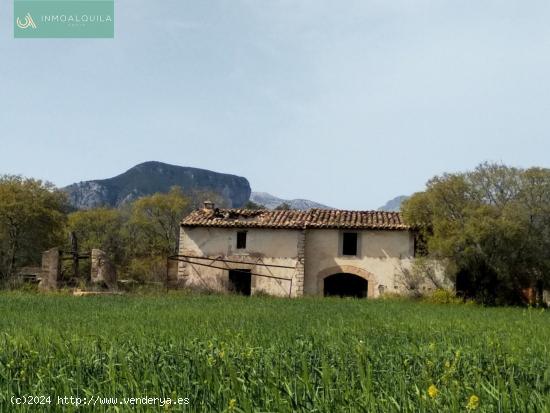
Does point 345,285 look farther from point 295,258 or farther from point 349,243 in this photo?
point 295,258

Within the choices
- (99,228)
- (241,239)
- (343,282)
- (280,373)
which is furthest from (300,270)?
(99,228)

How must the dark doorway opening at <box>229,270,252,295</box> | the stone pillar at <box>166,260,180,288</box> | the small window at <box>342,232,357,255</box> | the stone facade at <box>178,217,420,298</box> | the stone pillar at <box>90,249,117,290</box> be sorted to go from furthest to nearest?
1. the dark doorway opening at <box>229,270,252,295</box>
2. the small window at <box>342,232,357,255</box>
3. the stone pillar at <box>166,260,180,288</box>
4. the stone facade at <box>178,217,420,298</box>
5. the stone pillar at <box>90,249,117,290</box>

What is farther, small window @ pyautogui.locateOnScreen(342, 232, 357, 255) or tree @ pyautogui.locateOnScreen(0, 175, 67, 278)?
tree @ pyautogui.locateOnScreen(0, 175, 67, 278)

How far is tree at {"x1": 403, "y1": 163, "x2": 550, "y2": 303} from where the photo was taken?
22.3 meters

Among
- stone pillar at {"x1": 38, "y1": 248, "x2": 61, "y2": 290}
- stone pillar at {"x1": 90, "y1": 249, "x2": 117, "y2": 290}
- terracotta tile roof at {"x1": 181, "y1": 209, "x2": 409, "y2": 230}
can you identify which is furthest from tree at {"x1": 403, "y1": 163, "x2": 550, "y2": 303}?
stone pillar at {"x1": 38, "y1": 248, "x2": 61, "y2": 290}

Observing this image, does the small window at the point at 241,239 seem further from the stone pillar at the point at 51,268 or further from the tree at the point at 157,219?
the tree at the point at 157,219

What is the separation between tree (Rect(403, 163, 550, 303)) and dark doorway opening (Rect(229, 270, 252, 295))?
846 cm

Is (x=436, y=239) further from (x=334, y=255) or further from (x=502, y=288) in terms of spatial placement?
(x=334, y=255)

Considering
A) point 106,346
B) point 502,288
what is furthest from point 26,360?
point 502,288

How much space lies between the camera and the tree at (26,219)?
3450 centimetres

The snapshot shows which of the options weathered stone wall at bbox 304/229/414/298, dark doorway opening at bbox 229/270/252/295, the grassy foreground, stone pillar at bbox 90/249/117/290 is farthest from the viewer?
dark doorway opening at bbox 229/270/252/295

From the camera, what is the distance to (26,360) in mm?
5477

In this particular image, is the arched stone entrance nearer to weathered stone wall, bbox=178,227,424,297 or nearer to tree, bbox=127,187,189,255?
weathered stone wall, bbox=178,227,424,297

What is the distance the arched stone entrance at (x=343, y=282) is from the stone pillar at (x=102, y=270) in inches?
372
